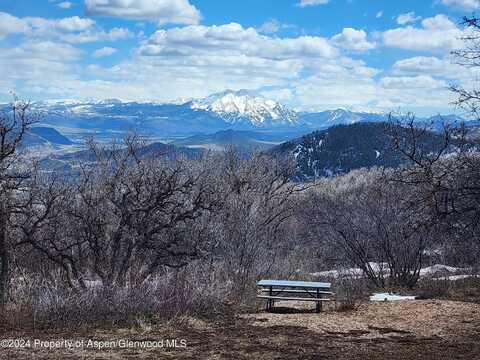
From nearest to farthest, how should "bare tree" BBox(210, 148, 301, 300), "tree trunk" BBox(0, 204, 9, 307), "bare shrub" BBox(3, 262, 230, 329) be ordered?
"bare shrub" BBox(3, 262, 230, 329) < "tree trunk" BBox(0, 204, 9, 307) < "bare tree" BBox(210, 148, 301, 300)

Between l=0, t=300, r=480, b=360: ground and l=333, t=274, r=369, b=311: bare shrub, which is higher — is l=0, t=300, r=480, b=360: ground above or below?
above

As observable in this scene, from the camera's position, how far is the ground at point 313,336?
316 inches

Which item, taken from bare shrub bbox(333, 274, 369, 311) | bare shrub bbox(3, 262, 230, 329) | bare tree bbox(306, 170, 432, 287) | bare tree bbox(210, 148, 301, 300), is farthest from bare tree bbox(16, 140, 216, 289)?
bare tree bbox(306, 170, 432, 287)

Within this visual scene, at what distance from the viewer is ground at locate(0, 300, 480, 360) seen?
8039 millimetres

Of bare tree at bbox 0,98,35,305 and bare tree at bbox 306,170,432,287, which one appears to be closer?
bare tree at bbox 0,98,35,305

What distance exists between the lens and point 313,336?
9188 mm

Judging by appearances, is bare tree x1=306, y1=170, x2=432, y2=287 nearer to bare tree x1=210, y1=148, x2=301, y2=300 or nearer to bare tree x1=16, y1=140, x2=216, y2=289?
bare tree x1=210, y1=148, x2=301, y2=300

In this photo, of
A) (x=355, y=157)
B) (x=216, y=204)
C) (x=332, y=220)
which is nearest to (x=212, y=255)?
(x=216, y=204)

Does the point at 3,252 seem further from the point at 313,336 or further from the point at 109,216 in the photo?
the point at 313,336

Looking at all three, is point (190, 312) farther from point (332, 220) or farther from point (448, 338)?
point (332, 220)

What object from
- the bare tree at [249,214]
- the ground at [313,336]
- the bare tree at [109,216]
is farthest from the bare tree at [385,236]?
the bare tree at [109,216]

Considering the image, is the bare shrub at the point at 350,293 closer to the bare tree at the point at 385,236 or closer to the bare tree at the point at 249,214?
the bare tree at the point at 385,236

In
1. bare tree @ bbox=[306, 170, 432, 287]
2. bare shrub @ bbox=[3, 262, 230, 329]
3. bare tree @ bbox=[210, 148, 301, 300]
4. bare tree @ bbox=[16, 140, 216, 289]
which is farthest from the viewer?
bare tree @ bbox=[210, 148, 301, 300]

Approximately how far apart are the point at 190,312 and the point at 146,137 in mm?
8944
